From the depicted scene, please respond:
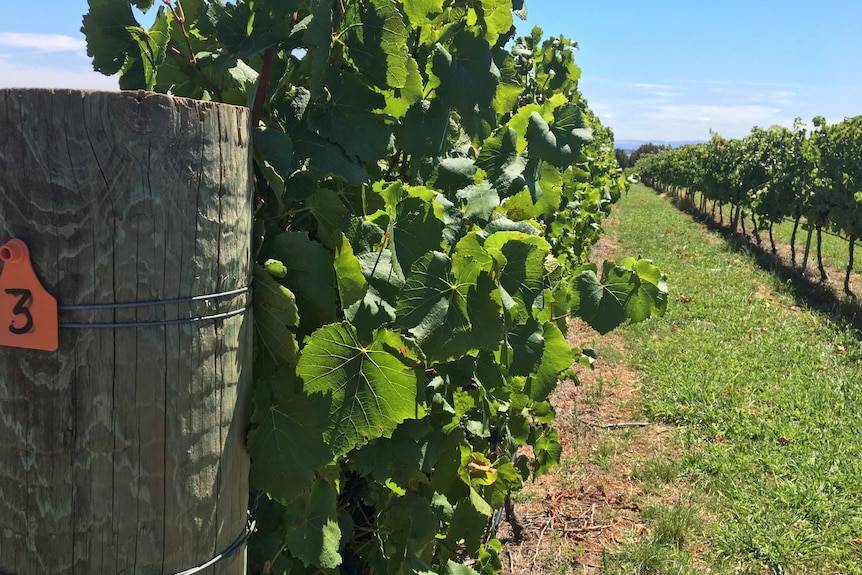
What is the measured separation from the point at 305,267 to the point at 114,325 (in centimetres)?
47

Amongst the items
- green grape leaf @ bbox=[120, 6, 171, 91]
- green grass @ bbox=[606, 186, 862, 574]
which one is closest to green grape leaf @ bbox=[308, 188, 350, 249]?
green grape leaf @ bbox=[120, 6, 171, 91]

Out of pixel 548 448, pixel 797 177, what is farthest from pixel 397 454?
pixel 797 177

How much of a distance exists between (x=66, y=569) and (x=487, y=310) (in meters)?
0.91

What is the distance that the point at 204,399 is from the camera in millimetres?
1171

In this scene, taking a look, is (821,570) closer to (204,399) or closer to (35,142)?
(204,399)

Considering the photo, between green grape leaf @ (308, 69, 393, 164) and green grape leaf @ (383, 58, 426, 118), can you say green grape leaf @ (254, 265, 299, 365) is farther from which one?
green grape leaf @ (383, 58, 426, 118)

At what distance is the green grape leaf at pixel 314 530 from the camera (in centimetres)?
150

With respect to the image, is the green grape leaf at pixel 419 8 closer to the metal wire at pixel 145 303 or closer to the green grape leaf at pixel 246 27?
the green grape leaf at pixel 246 27

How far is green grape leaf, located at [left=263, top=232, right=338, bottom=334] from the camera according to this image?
145 centimetres

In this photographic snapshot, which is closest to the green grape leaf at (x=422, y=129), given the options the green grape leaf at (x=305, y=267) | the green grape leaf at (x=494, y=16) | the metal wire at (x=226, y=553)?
the green grape leaf at (x=494, y=16)

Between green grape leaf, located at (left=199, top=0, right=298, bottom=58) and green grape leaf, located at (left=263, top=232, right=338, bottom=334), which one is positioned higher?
green grape leaf, located at (left=199, top=0, right=298, bottom=58)

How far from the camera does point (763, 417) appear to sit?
616 cm

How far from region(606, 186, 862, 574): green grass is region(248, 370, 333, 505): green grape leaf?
302 cm

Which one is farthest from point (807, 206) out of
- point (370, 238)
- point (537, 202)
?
point (370, 238)
